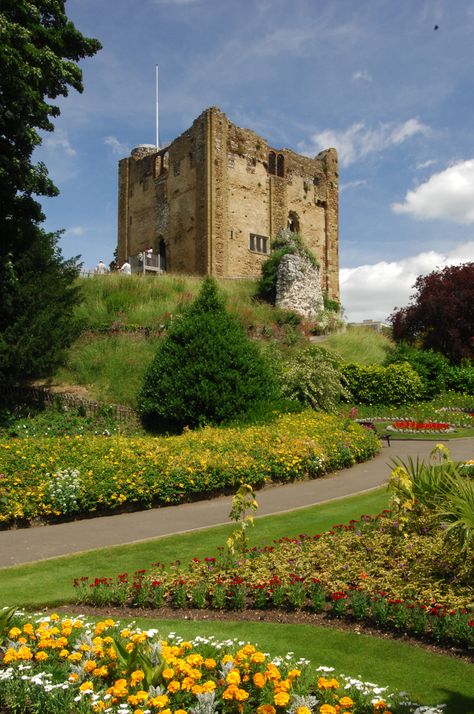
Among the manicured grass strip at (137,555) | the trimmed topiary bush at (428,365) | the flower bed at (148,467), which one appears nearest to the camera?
the manicured grass strip at (137,555)

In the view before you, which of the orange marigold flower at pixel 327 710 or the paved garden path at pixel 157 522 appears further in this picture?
A: the paved garden path at pixel 157 522

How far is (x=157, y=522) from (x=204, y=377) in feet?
19.0

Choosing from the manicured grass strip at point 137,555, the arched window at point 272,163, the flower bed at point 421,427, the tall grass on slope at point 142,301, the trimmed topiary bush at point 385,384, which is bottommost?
the manicured grass strip at point 137,555

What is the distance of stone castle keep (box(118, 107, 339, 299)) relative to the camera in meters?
37.1

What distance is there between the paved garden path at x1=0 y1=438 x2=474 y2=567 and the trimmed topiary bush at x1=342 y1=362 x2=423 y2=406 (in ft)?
37.3

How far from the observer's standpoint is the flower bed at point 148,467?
9180mm

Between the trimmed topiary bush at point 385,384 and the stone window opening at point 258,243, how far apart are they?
56.6 feet

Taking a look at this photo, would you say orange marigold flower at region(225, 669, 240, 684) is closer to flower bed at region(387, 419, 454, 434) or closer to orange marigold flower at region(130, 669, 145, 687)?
orange marigold flower at region(130, 669, 145, 687)

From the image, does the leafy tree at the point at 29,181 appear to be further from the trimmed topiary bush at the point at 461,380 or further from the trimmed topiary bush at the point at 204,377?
the trimmed topiary bush at the point at 461,380

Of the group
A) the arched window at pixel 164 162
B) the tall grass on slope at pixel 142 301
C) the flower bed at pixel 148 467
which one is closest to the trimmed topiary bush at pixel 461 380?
the tall grass on slope at pixel 142 301

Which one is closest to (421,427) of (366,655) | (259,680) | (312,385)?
(312,385)

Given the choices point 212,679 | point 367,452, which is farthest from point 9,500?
point 367,452

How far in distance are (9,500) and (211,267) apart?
2847 centimetres

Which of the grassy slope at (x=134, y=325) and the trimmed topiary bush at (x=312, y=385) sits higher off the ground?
the grassy slope at (x=134, y=325)
